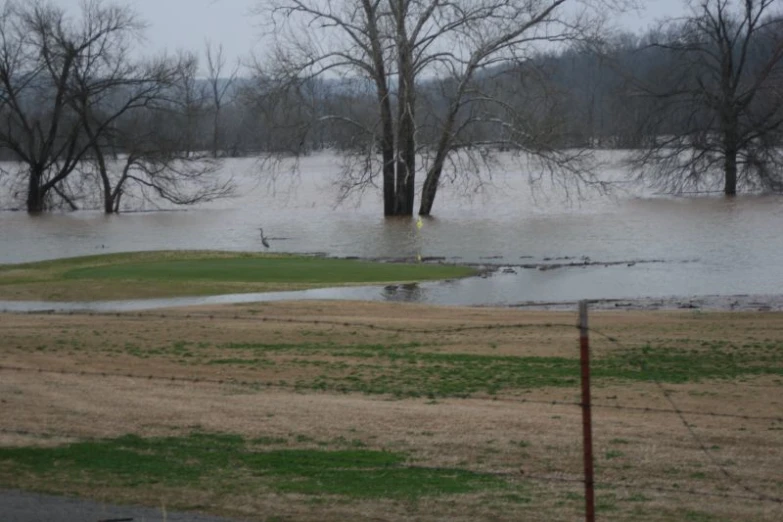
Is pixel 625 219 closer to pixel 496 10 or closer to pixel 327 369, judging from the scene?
pixel 496 10

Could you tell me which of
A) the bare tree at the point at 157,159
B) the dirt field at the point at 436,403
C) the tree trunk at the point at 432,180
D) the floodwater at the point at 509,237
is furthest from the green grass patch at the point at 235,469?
the bare tree at the point at 157,159

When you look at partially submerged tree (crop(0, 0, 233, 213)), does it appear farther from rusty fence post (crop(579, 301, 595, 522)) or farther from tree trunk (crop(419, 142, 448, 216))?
rusty fence post (crop(579, 301, 595, 522))

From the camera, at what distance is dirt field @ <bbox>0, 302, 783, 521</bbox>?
8.05 m

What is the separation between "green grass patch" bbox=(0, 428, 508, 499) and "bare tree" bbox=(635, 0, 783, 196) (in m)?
51.3

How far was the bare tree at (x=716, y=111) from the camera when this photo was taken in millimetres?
57562

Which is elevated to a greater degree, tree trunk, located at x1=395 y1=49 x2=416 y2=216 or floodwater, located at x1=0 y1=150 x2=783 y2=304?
tree trunk, located at x1=395 y1=49 x2=416 y2=216

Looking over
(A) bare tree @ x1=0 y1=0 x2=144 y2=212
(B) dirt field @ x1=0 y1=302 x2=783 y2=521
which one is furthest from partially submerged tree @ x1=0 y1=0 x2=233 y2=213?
(B) dirt field @ x1=0 y1=302 x2=783 y2=521

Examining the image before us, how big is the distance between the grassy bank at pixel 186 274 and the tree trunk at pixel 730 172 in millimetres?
29315

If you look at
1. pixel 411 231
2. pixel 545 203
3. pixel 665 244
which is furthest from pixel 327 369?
pixel 545 203

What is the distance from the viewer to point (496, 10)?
47188 millimetres

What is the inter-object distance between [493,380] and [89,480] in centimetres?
636

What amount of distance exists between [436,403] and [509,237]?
3053cm

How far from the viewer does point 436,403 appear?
475 inches

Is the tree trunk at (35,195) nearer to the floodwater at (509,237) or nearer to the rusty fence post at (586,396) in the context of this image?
the floodwater at (509,237)
